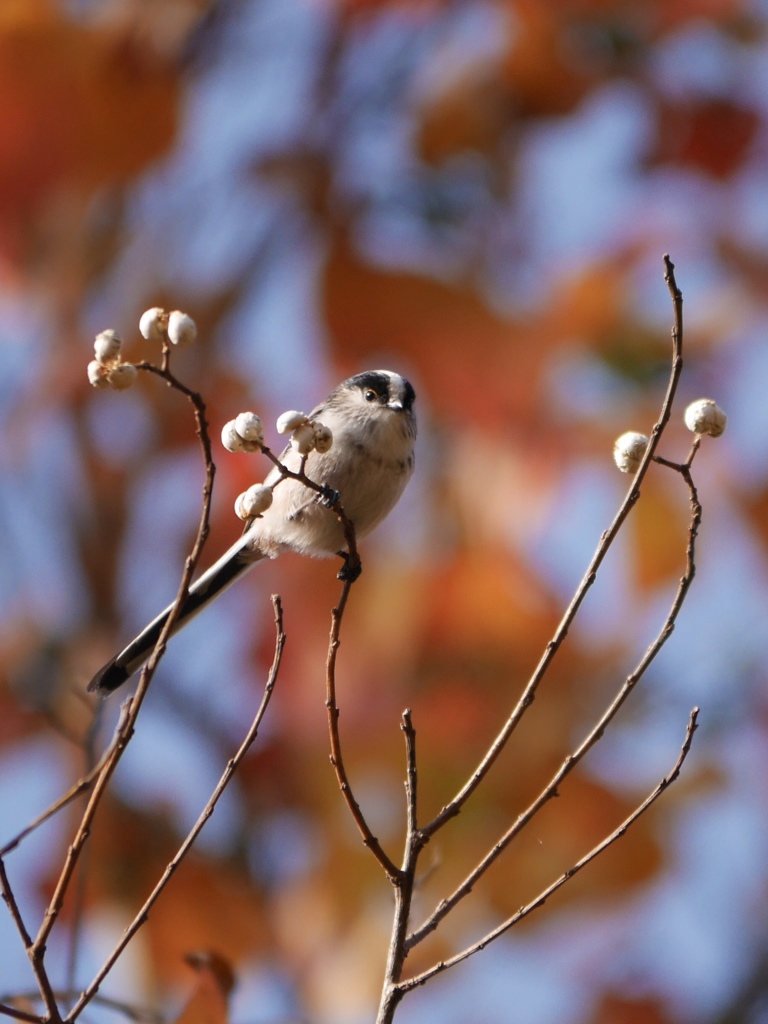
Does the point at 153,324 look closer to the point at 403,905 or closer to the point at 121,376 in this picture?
the point at 121,376

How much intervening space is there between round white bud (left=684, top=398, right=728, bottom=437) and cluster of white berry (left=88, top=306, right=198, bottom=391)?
674 mm

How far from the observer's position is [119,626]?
3951 millimetres

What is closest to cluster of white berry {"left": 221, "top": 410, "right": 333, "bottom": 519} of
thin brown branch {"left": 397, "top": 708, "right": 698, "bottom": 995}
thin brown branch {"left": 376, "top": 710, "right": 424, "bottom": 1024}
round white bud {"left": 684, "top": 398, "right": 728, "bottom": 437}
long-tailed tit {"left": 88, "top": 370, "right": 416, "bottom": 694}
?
thin brown branch {"left": 376, "top": 710, "right": 424, "bottom": 1024}

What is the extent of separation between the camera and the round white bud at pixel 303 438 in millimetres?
1559

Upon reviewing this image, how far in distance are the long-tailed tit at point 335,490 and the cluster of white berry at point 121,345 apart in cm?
93

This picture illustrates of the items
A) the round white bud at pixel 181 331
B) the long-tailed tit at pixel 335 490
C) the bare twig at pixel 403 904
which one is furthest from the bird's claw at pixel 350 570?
the round white bud at pixel 181 331

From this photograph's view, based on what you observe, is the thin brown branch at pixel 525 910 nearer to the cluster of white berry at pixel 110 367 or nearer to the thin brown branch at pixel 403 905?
the thin brown branch at pixel 403 905

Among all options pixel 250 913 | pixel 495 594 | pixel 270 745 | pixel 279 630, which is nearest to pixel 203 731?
pixel 270 745

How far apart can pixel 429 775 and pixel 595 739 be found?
2.53m

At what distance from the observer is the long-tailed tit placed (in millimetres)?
2443

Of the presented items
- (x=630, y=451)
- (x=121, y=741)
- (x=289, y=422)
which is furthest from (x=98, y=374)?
(x=630, y=451)

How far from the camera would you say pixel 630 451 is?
1574 millimetres

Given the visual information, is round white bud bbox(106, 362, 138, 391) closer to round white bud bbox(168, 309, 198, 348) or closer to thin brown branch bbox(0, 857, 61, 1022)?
round white bud bbox(168, 309, 198, 348)

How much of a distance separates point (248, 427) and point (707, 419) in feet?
2.02
